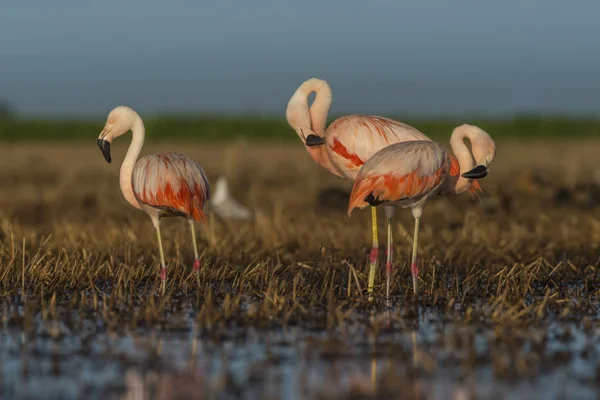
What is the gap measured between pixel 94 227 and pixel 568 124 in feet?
159

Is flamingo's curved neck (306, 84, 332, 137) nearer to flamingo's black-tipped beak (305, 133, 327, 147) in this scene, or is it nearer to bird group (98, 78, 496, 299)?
bird group (98, 78, 496, 299)

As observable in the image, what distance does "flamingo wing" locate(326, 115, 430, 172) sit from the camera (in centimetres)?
767

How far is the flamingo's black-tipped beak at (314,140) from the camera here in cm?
762

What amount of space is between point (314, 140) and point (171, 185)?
1.09m

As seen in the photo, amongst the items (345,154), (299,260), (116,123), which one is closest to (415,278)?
(345,154)

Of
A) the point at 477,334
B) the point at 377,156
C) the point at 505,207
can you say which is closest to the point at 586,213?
the point at 505,207

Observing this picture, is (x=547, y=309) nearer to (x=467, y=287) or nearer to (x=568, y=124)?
(x=467, y=287)

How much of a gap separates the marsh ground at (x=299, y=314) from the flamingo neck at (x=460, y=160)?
1.85 ft

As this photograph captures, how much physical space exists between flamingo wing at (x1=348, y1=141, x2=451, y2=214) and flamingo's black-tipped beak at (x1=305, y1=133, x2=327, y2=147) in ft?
2.13

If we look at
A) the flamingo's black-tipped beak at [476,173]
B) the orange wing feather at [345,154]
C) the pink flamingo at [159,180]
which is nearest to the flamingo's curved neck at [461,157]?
the flamingo's black-tipped beak at [476,173]

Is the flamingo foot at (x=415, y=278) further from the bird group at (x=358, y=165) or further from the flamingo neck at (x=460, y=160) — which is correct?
the flamingo neck at (x=460, y=160)

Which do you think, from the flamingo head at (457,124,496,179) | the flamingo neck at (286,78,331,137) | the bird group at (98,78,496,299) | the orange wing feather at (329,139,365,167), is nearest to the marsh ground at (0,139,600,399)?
the bird group at (98,78,496,299)

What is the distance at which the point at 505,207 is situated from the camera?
1276 cm

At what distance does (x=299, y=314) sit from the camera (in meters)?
6.25
